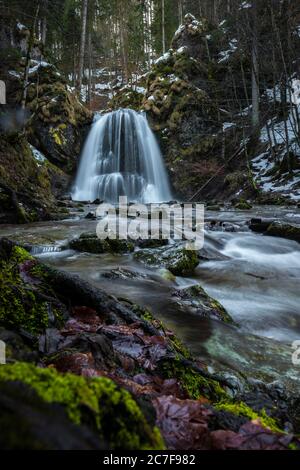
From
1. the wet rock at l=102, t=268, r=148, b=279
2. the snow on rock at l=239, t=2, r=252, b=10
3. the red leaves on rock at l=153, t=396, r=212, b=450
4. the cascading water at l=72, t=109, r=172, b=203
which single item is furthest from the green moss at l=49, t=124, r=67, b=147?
the red leaves on rock at l=153, t=396, r=212, b=450

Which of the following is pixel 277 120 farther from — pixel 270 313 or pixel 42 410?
pixel 42 410

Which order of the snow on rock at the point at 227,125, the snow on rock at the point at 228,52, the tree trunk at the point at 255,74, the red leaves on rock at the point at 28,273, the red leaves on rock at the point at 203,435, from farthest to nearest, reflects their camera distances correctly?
the snow on rock at the point at 228,52 < the snow on rock at the point at 227,125 < the tree trunk at the point at 255,74 < the red leaves on rock at the point at 28,273 < the red leaves on rock at the point at 203,435

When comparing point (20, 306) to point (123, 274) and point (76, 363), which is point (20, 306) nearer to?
point (76, 363)

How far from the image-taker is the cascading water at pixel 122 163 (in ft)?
75.3

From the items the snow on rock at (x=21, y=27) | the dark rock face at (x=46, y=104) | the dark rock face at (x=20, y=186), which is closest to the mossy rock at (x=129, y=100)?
the dark rock face at (x=46, y=104)

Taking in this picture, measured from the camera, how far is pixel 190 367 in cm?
226

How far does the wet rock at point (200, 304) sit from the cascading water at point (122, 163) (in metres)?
18.4

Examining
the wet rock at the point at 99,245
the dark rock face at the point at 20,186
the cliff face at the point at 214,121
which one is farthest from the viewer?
the cliff face at the point at 214,121

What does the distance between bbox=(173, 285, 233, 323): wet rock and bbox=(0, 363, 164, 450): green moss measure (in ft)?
9.93

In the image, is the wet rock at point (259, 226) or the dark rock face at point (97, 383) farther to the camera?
the wet rock at point (259, 226)

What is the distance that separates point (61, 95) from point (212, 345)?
23398 mm

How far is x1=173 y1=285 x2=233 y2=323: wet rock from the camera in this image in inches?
159

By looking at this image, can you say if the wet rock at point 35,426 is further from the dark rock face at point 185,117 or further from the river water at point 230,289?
the dark rock face at point 185,117

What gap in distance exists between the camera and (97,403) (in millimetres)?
972
